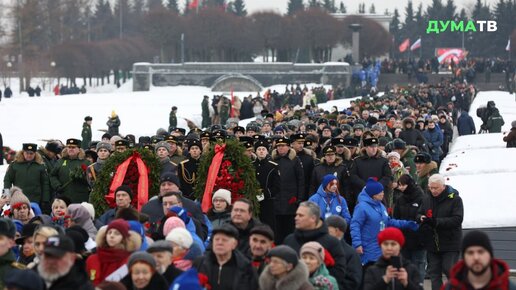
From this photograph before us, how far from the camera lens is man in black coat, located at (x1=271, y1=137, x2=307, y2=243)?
17.9m

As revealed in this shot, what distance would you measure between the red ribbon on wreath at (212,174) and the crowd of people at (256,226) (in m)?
0.29

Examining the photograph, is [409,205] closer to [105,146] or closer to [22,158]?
[105,146]

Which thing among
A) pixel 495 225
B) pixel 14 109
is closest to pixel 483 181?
pixel 495 225

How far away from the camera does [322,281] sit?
10.6m

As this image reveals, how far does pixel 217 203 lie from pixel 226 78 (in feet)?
247

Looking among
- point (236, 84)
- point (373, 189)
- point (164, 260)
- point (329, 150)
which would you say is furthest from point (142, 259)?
point (236, 84)

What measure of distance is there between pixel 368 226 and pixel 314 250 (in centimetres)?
353

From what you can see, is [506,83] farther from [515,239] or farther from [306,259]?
[306,259]

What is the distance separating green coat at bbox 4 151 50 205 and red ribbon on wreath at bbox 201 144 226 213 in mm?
3004

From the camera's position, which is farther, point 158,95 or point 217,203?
point 158,95

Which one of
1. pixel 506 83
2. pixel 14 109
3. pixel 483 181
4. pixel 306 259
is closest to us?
pixel 306 259

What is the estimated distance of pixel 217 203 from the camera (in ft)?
45.7

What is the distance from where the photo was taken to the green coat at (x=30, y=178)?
733 inches

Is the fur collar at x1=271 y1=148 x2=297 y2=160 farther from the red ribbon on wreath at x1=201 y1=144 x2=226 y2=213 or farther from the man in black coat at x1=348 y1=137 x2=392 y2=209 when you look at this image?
the red ribbon on wreath at x1=201 y1=144 x2=226 y2=213
